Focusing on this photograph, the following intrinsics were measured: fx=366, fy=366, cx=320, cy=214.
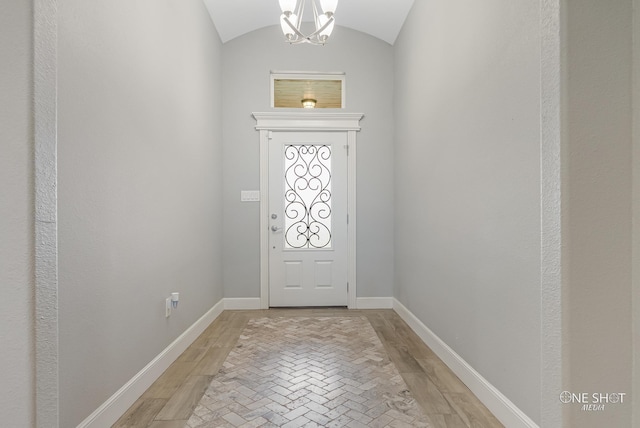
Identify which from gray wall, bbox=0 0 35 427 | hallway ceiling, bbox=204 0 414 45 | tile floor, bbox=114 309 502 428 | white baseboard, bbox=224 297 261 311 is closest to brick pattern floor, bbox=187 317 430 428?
tile floor, bbox=114 309 502 428

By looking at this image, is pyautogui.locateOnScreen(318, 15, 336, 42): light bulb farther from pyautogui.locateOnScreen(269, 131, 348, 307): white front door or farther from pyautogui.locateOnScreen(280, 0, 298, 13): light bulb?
pyautogui.locateOnScreen(269, 131, 348, 307): white front door

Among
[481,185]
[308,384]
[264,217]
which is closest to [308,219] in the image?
[264,217]

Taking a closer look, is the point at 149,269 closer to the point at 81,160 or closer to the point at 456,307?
the point at 81,160

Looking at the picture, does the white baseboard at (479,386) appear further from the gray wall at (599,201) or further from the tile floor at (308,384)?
the gray wall at (599,201)

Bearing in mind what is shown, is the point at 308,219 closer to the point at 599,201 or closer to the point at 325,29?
the point at 325,29

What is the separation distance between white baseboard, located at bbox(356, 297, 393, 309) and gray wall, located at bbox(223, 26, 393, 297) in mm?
58

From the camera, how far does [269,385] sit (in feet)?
7.34

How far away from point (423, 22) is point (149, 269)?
9.55 feet

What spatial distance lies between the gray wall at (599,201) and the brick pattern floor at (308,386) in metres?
1.01

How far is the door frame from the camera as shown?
4.18 meters

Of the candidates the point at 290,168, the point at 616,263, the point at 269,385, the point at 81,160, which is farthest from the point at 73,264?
the point at 290,168

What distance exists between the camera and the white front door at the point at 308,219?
4211 millimetres

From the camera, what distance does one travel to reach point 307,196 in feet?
13.9

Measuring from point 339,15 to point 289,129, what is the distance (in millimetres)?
1328
